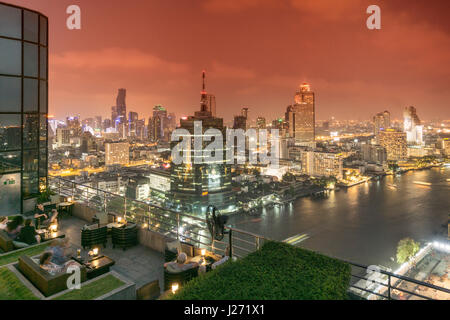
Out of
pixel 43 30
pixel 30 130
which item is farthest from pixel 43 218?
pixel 43 30

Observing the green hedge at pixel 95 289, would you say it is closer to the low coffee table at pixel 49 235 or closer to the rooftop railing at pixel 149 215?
the rooftop railing at pixel 149 215

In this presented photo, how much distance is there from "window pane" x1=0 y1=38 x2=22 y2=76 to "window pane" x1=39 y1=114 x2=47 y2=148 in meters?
1.00

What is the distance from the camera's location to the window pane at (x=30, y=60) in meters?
5.53

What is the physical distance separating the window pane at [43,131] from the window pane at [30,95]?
0.28 m

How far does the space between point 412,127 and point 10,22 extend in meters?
121

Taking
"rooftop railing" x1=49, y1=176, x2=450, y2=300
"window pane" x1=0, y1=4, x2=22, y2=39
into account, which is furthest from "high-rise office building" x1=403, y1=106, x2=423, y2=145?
"window pane" x1=0, y1=4, x2=22, y2=39

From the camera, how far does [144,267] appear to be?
3436 millimetres

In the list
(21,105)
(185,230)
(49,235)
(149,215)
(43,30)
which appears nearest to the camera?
(49,235)

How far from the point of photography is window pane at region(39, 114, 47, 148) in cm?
596

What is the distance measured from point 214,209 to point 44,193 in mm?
4387

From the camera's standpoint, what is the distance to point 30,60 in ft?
18.5

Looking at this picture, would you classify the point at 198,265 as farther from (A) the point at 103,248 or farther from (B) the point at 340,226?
(B) the point at 340,226

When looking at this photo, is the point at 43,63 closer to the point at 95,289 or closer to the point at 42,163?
the point at 42,163
